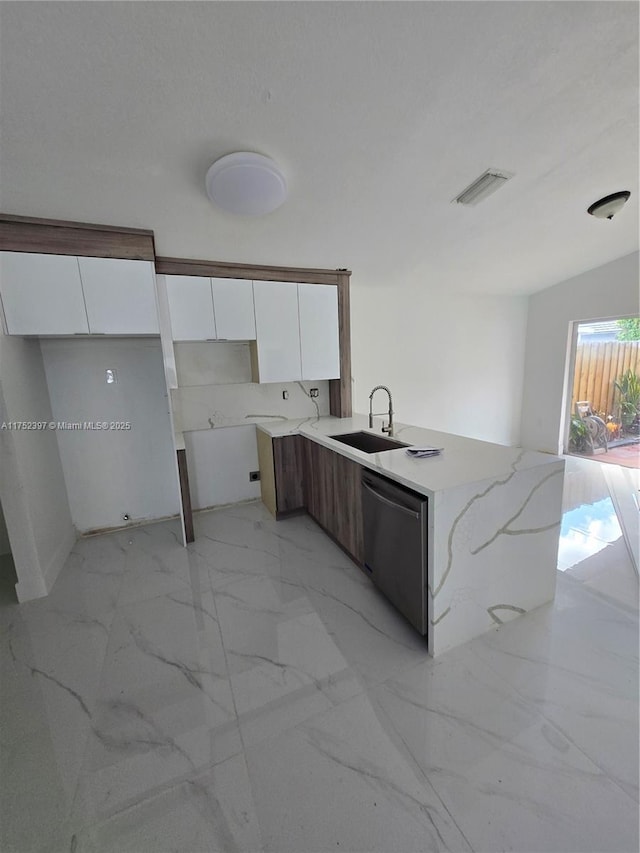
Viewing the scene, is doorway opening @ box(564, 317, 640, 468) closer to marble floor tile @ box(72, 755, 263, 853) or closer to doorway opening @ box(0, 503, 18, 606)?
marble floor tile @ box(72, 755, 263, 853)

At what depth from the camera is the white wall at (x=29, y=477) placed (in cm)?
195

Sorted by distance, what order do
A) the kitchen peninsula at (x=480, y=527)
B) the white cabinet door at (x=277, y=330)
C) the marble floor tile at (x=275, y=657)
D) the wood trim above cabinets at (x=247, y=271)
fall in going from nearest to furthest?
the marble floor tile at (x=275, y=657) < the kitchen peninsula at (x=480, y=527) < the wood trim above cabinets at (x=247, y=271) < the white cabinet door at (x=277, y=330)

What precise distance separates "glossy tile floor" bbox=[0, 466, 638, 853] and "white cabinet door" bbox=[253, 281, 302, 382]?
181cm

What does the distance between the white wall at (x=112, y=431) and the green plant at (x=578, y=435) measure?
17.0ft

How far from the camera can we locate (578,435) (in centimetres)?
458

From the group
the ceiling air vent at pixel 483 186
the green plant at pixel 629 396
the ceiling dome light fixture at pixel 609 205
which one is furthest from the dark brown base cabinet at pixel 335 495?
the green plant at pixel 629 396

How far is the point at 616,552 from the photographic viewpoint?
2314 millimetres

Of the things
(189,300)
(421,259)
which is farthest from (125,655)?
(421,259)

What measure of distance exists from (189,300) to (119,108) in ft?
4.64

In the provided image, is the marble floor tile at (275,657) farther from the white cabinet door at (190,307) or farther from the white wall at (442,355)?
the white wall at (442,355)

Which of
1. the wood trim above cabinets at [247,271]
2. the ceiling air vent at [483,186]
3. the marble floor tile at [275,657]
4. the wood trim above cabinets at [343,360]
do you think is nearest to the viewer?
the marble floor tile at [275,657]

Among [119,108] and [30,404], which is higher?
[119,108]

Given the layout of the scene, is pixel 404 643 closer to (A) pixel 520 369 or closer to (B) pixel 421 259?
(B) pixel 421 259

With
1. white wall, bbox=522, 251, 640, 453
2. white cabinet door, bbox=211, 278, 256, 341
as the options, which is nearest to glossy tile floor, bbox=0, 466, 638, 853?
white cabinet door, bbox=211, 278, 256, 341
